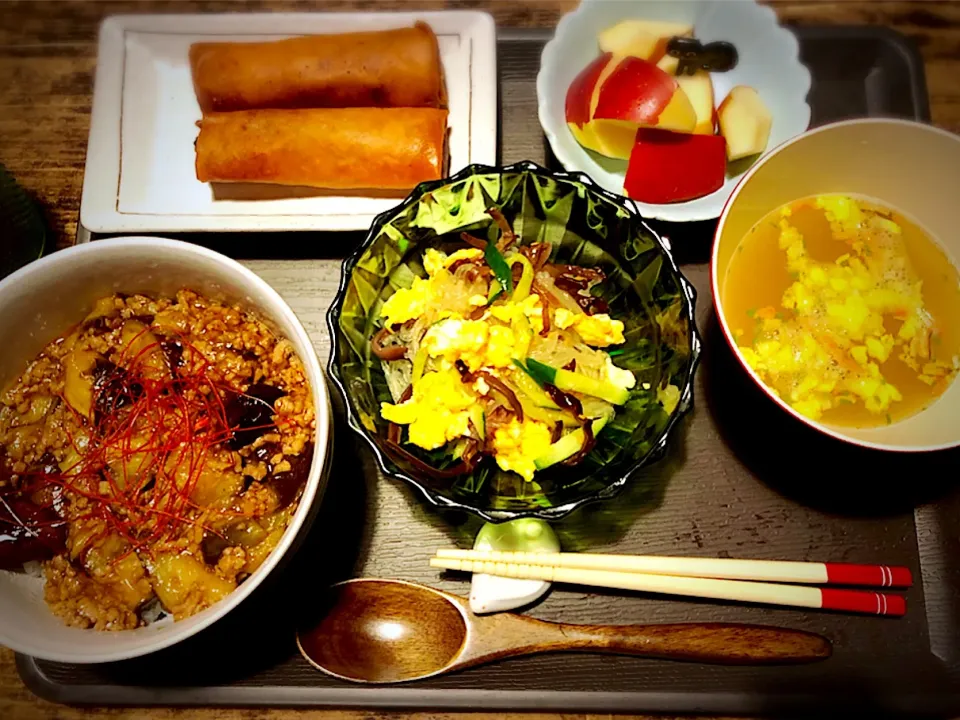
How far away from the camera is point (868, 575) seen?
4.19 ft

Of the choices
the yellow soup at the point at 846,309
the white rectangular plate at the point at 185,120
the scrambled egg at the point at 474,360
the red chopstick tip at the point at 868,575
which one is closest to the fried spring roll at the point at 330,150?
the white rectangular plate at the point at 185,120

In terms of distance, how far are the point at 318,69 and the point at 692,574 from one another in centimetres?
117

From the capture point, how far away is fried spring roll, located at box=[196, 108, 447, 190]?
4.68ft

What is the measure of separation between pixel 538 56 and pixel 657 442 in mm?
959

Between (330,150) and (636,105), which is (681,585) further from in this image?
(330,150)

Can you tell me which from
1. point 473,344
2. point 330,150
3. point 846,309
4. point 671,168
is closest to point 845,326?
point 846,309

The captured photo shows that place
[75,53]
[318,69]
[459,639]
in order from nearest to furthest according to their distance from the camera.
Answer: [459,639]
[318,69]
[75,53]

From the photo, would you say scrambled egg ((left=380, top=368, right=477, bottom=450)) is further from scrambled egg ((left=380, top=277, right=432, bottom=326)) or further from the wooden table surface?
the wooden table surface

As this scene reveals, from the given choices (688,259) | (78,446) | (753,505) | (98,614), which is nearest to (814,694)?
(753,505)

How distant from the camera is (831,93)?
1.62 metres

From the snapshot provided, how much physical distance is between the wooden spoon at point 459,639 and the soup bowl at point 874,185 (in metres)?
0.38

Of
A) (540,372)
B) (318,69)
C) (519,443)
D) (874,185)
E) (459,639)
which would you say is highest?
(318,69)

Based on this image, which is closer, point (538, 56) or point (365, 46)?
point (365, 46)

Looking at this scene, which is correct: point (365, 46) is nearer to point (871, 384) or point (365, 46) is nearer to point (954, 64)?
point (871, 384)
